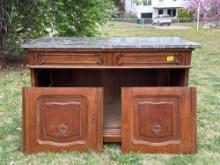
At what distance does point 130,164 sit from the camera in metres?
2.82

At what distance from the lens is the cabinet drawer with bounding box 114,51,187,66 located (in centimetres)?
290

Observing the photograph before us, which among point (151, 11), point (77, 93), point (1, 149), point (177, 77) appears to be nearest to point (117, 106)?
point (177, 77)

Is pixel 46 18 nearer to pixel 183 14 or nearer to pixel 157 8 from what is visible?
pixel 183 14

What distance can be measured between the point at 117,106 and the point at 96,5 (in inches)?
170

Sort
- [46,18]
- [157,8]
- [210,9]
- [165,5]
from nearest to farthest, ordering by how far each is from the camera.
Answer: [46,18], [210,9], [165,5], [157,8]

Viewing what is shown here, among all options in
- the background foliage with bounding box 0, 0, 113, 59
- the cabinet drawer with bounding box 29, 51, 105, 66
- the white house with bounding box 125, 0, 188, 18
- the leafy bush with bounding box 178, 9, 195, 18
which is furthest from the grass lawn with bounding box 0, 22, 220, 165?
the white house with bounding box 125, 0, 188, 18

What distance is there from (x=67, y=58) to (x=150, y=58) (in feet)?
1.89

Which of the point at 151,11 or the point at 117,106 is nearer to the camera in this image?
the point at 117,106

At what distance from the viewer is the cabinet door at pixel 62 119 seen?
293 cm

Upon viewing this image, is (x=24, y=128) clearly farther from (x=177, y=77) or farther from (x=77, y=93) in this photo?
(x=177, y=77)

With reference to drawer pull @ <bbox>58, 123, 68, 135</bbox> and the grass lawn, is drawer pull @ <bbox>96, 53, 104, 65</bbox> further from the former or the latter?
the grass lawn

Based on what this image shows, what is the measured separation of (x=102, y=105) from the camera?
9.75ft

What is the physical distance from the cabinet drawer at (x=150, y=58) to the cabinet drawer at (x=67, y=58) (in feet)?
0.45

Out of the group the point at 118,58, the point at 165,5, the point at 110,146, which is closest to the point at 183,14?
the point at 165,5
